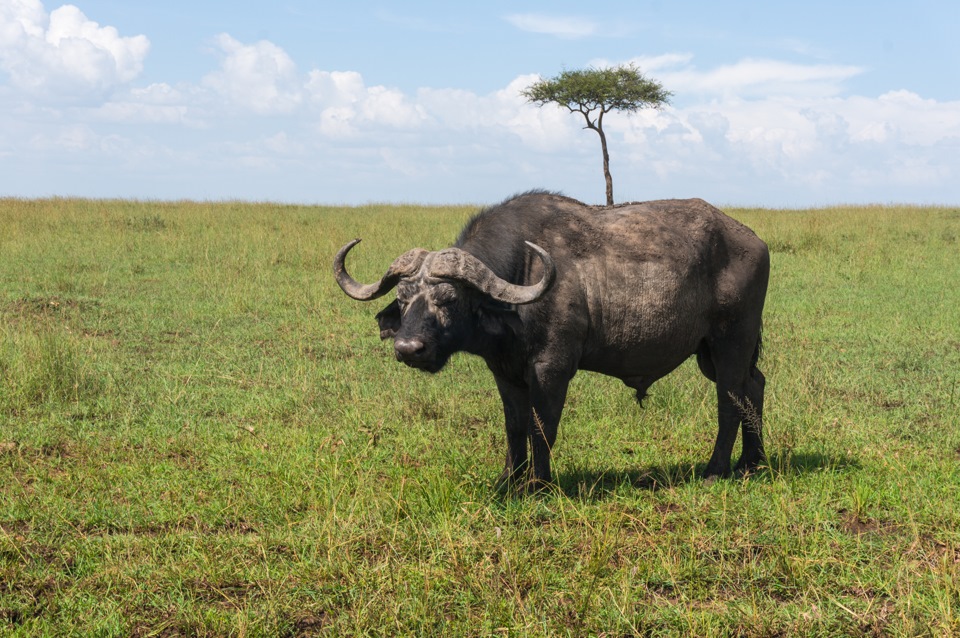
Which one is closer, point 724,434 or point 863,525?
point 863,525

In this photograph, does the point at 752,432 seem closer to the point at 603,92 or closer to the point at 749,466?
the point at 749,466

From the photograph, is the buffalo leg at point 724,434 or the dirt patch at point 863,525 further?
the buffalo leg at point 724,434

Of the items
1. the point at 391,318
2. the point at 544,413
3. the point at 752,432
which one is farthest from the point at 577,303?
the point at 752,432

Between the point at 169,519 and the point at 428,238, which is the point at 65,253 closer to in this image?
the point at 428,238

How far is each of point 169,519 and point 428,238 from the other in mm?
14455

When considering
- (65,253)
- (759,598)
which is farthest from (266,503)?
(65,253)

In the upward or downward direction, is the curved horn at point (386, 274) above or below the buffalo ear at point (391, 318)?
above

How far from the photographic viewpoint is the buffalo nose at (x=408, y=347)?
4.59 meters

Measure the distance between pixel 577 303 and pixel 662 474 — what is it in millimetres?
1291

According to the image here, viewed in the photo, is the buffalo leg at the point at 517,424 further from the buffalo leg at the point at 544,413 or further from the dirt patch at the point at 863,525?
the dirt patch at the point at 863,525

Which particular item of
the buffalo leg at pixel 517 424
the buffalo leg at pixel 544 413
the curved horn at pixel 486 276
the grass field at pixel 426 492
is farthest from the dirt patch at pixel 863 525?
the curved horn at pixel 486 276

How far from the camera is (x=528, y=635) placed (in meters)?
3.44

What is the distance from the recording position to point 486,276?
4.83 m

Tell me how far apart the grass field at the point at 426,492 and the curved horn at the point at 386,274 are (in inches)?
40.3
